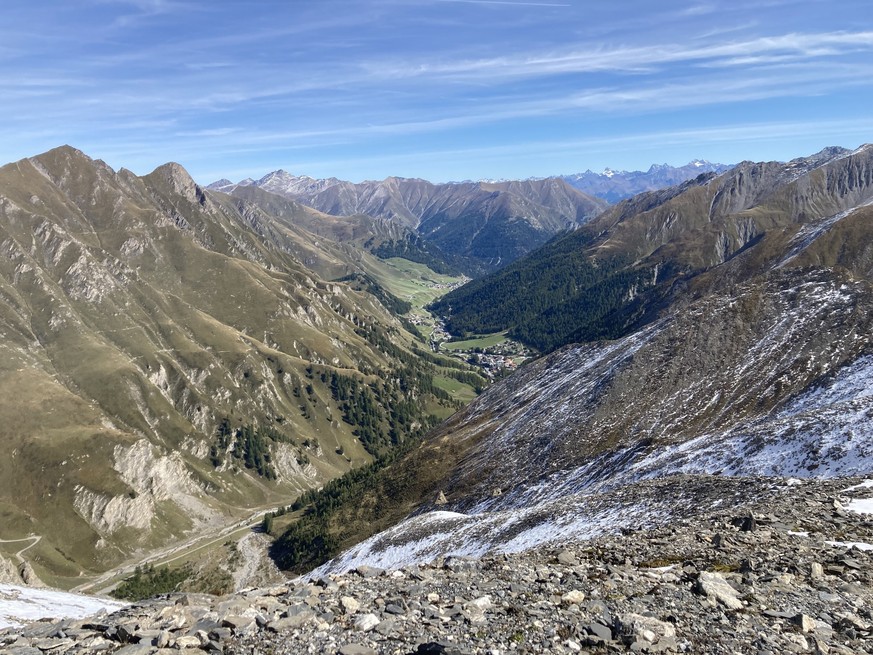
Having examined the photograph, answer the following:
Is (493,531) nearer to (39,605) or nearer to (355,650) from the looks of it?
(39,605)

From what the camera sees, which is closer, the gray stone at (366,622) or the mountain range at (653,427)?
the gray stone at (366,622)

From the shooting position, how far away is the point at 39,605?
1873 inches

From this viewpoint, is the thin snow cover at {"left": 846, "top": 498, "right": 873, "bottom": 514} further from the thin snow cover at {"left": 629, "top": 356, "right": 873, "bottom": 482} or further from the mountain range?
the thin snow cover at {"left": 629, "top": 356, "right": 873, "bottom": 482}

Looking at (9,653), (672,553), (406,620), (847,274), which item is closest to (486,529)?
(672,553)

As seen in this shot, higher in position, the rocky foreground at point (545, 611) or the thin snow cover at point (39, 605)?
the rocky foreground at point (545, 611)

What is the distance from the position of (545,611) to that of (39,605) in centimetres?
4815

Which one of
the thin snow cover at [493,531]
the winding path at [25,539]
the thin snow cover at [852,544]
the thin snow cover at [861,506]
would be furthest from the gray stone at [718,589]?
the winding path at [25,539]

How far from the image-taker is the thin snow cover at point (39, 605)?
41.3 m

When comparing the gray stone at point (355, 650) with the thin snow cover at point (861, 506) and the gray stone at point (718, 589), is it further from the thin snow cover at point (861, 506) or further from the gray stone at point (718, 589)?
the thin snow cover at point (861, 506)

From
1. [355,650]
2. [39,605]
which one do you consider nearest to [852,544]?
[355,650]

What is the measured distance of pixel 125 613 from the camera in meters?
21.9

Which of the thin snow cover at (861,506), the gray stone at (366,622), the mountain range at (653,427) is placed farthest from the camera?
the mountain range at (653,427)

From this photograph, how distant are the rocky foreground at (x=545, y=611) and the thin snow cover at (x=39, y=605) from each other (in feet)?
77.8

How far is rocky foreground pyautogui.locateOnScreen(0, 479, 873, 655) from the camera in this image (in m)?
18.5
